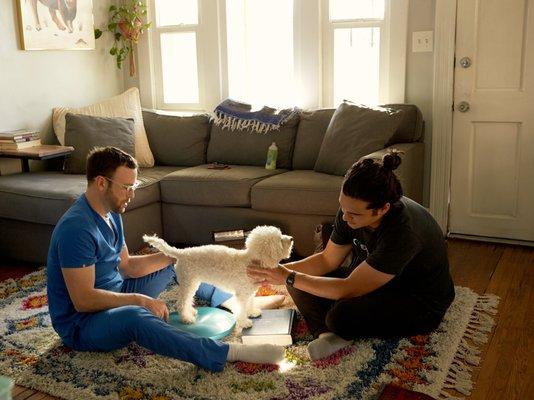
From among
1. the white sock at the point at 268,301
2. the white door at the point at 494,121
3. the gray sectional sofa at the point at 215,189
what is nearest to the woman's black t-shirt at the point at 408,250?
the white sock at the point at 268,301

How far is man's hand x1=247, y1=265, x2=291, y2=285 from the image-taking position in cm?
240

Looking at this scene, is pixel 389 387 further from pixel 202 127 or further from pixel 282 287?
pixel 202 127

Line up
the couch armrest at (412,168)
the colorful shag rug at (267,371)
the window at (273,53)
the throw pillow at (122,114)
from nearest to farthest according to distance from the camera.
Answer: the colorful shag rug at (267,371), the couch armrest at (412,168), the window at (273,53), the throw pillow at (122,114)

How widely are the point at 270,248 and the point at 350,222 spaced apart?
1.13 feet

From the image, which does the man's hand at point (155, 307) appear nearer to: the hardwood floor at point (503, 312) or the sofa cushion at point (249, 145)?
the hardwood floor at point (503, 312)

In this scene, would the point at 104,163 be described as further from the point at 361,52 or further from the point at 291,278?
the point at 361,52

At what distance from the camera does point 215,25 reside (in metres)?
4.69

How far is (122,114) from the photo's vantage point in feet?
14.9

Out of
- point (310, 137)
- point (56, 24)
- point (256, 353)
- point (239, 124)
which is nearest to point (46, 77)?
point (56, 24)

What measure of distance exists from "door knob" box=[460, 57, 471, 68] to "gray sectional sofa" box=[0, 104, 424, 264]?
39 cm

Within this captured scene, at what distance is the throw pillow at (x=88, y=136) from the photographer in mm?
4078

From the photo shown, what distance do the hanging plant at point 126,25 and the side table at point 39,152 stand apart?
1187mm

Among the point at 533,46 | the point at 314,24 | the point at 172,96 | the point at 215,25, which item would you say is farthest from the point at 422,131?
the point at 172,96

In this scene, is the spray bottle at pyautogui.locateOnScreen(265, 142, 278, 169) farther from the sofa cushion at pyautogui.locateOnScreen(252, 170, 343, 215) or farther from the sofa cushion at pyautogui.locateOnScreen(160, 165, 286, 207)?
the sofa cushion at pyautogui.locateOnScreen(252, 170, 343, 215)
